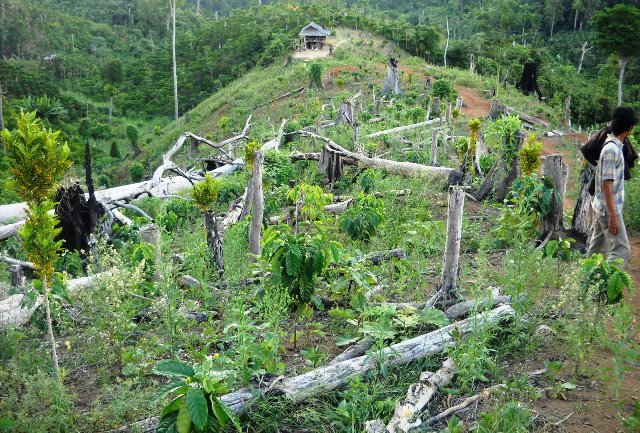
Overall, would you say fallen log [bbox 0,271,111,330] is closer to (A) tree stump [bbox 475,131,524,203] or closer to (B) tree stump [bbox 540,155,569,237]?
(B) tree stump [bbox 540,155,569,237]

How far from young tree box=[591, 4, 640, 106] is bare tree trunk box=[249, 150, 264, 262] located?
2482 centimetres

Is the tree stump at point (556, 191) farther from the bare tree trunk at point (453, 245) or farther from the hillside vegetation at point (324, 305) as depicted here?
the bare tree trunk at point (453, 245)

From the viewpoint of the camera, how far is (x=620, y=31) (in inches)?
1075

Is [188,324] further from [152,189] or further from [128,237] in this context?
[152,189]

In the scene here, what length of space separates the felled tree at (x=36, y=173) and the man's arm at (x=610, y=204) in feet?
14.3

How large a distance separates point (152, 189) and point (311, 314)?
299 inches

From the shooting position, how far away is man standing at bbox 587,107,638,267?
500cm

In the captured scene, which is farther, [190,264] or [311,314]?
[190,264]

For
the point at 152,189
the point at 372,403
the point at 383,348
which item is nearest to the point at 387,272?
the point at 383,348

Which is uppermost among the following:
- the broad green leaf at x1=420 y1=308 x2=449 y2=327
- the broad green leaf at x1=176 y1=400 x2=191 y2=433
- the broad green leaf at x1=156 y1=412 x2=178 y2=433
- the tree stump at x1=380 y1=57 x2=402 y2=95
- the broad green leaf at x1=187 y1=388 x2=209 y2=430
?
the broad green leaf at x1=187 y1=388 x2=209 y2=430

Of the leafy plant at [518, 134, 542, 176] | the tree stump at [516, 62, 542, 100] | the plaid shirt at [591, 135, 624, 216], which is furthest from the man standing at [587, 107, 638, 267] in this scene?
the tree stump at [516, 62, 542, 100]

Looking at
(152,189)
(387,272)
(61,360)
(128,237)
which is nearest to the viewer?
(61,360)

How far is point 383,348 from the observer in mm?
4230

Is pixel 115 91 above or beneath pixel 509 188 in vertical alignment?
beneath
